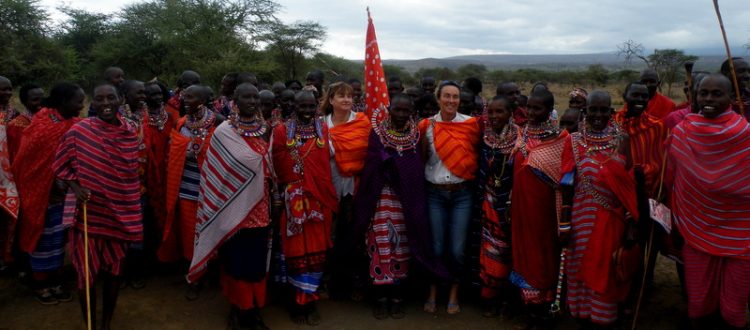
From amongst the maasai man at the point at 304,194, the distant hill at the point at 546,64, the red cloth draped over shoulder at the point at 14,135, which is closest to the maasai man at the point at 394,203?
the maasai man at the point at 304,194

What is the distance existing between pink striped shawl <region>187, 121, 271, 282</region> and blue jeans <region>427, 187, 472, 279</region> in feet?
4.60

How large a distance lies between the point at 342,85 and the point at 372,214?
1066 mm

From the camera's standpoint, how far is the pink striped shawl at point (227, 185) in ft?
12.0

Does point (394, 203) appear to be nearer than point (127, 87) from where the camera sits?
Yes

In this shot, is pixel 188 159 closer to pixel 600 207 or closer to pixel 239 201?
pixel 239 201

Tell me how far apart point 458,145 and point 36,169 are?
345cm

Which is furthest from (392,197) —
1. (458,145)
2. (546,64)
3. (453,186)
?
(546,64)

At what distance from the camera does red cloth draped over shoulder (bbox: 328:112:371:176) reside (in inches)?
165

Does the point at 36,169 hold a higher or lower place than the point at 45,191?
higher

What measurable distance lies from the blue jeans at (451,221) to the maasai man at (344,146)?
65cm

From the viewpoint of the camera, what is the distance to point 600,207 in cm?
350

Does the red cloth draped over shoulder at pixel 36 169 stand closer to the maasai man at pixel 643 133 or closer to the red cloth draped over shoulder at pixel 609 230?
the red cloth draped over shoulder at pixel 609 230

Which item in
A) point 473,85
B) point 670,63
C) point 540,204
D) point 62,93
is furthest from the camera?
point 670,63

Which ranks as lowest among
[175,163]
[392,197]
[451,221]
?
[451,221]
